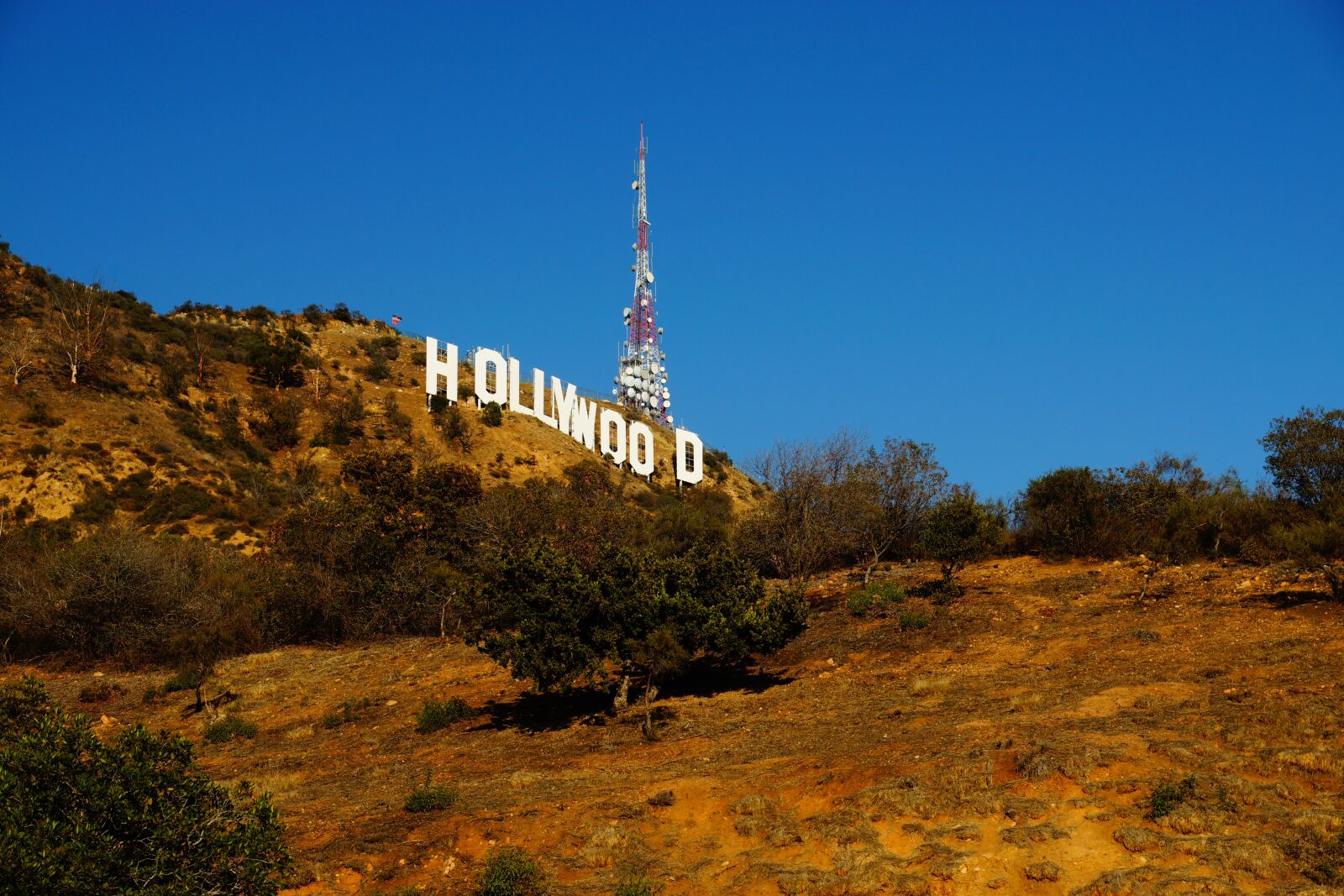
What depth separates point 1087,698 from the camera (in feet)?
71.8

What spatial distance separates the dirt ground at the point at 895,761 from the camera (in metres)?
15.2

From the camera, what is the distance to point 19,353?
64188 millimetres

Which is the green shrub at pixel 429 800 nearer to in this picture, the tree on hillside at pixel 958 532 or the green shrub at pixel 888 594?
the green shrub at pixel 888 594

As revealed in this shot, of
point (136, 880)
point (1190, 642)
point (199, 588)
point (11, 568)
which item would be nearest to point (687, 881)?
point (136, 880)

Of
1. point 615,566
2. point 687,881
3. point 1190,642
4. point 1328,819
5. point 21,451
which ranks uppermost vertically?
point 21,451

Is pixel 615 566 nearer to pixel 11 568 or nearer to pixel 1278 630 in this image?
pixel 1278 630

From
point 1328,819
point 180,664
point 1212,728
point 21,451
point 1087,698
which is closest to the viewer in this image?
point 1328,819

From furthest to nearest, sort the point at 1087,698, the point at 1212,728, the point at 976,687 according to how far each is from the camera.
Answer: the point at 976,687 → the point at 1087,698 → the point at 1212,728

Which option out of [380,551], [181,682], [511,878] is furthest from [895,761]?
[380,551]

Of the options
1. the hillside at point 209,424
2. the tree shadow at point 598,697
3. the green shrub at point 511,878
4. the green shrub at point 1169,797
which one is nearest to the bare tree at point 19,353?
the hillside at point 209,424

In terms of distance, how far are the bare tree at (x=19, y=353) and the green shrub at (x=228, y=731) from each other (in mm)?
46964

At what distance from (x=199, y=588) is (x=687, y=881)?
104 feet

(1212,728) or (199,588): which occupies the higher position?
(199,588)

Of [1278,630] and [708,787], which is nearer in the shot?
[708,787]
